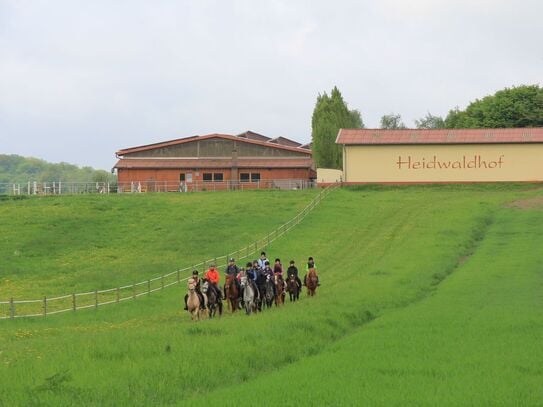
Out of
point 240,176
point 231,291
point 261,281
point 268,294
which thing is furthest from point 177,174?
point 231,291

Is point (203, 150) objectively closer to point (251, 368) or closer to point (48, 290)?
point (48, 290)

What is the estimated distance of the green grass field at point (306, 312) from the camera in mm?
17188

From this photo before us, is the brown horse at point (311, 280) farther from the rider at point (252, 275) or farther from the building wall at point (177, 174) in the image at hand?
the building wall at point (177, 174)

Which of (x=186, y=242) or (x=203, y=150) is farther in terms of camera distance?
(x=203, y=150)

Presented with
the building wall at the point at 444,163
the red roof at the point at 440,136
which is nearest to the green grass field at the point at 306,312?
the building wall at the point at 444,163

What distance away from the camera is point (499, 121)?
106500 millimetres

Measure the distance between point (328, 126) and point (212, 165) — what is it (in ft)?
67.1

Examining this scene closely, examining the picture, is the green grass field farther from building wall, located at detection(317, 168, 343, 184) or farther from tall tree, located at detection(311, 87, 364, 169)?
tall tree, located at detection(311, 87, 364, 169)

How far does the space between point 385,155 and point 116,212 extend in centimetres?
2506

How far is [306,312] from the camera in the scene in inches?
1113

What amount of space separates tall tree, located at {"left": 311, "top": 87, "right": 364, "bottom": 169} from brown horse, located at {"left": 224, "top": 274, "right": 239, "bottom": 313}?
232ft

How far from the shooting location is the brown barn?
91.4 meters

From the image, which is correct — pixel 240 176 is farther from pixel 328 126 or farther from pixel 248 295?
pixel 248 295

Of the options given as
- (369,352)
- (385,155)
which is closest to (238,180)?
(385,155)
